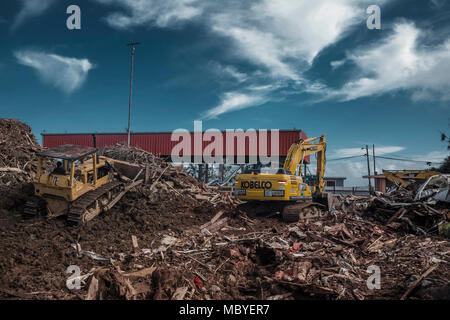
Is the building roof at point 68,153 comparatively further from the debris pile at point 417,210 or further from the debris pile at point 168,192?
the debris pile at point 417,210

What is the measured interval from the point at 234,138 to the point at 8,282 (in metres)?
24.0

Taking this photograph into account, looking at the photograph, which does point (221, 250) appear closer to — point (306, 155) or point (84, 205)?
point (84, 205)

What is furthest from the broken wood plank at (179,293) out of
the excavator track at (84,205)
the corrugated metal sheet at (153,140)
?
the corrugated metal sheet at (153,140)

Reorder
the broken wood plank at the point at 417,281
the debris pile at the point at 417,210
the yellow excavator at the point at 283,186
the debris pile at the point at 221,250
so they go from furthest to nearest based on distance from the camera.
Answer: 1. the yellow excavator at the point at 283,186
2. the debris pile at the point at 417,210
3. the debris pile at the point at 221,250
4. the broken wood plank at the point at 417,281

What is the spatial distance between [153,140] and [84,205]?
869 inches

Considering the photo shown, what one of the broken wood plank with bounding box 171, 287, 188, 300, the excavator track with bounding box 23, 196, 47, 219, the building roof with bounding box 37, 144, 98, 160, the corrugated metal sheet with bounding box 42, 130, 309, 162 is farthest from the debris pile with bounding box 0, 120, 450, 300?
the corrugated metal sheet with bounding box 42, 130, 309, 162

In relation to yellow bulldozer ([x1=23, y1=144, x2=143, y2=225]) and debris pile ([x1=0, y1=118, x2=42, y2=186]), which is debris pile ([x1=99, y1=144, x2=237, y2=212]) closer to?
yellow bulldozer ([x1=23, y1=144, x2=143, y2=225])

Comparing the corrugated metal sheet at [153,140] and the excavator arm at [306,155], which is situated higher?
the corrugated metal sheet at [153,140]

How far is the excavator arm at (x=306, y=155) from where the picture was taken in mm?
13703

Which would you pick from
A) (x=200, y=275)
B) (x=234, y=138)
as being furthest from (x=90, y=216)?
(x=234, y=138)

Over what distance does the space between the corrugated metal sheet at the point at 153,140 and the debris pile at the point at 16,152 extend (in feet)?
39.1
